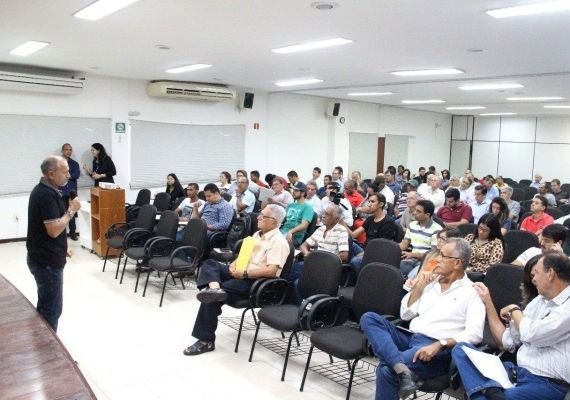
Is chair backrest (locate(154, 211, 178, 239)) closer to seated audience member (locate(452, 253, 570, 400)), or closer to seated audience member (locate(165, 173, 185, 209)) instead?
seated audience member (locate(165, 173, 185, 209))

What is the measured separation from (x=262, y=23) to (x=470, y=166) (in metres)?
13.8

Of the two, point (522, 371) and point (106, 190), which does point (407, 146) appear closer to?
point (106, 190)

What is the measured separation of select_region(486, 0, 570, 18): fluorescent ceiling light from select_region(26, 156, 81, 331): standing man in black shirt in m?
3.49

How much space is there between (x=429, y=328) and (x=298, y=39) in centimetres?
342

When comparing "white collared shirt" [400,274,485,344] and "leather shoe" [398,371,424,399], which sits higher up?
"white collared shirt" [400,274,485,344]

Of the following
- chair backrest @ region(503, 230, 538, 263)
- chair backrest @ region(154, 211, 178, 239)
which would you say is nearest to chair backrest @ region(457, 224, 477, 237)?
chair backrest @ region(503, 230, 538, 263)

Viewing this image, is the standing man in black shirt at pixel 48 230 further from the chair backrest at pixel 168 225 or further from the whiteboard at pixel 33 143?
the whiteboard at pixel 33 143

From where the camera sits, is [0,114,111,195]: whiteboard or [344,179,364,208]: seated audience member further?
[0,114,111,195]: whiteboard

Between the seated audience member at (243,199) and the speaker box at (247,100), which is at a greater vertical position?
the speaker box at (247,100)

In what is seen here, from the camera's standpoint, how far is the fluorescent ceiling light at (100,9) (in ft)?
13.3

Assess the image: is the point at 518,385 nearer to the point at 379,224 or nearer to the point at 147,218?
the point at 379,224

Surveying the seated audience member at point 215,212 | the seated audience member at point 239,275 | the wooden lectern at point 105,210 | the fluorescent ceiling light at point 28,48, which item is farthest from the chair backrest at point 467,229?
the fluorescent ceiling light at point 28,48

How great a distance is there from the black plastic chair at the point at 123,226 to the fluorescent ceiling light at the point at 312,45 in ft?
8.07

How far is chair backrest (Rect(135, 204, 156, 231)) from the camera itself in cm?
602
